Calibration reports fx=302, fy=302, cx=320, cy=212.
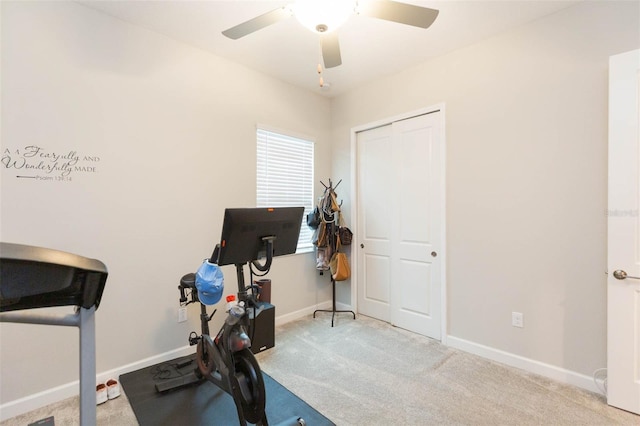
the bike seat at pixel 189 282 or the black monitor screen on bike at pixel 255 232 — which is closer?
the black monitor screen on bike at pixel 255 232

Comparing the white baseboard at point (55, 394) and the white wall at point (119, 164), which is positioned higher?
the white wall at point (119, 164)

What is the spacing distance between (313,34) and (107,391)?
3.26 meters

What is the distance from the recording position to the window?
3.47 metres

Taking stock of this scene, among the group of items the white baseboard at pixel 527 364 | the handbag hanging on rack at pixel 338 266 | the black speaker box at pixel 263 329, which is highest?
the handbag hanging on rack at pixel 338 266

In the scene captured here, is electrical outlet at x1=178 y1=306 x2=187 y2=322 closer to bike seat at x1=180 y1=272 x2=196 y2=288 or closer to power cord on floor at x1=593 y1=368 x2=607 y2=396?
bike seat at x1=180 y1=272 x2=196 y2=288

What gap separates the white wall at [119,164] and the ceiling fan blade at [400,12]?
1.87 metres

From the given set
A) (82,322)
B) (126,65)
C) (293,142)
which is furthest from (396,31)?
(82,322)

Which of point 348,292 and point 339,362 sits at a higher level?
point 348,292

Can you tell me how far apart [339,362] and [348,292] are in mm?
1364

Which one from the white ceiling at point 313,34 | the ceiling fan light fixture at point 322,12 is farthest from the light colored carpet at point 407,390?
the white ceiling at point 313,34

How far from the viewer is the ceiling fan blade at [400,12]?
1622mm

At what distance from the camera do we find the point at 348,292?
4.00 meters

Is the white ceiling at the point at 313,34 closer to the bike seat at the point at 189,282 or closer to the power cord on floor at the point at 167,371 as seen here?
the bike seat at the point at 189,282

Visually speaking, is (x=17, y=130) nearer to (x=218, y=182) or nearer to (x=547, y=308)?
(x=218, y=182)
